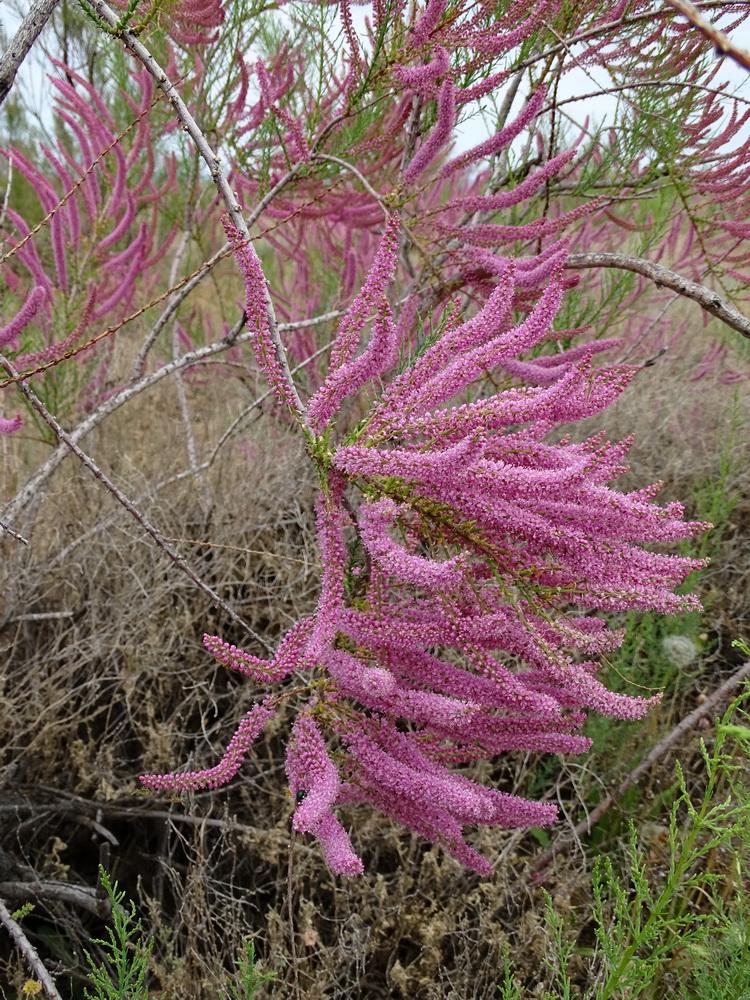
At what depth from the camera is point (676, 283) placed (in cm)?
139

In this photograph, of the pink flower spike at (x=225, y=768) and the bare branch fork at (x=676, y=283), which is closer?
the pink flower spike at (x=225, y=768)

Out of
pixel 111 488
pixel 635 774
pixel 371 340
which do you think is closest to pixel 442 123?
pixel 371 340

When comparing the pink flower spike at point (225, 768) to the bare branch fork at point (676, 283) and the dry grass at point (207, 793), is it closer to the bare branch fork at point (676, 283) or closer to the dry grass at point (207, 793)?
the dry grass at point (207, 793)

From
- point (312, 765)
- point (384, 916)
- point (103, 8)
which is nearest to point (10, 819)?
point (384, 916)

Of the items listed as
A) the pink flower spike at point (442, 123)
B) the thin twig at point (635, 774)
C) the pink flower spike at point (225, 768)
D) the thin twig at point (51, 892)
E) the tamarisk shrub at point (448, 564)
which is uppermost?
the pink flower spike at point (442, 123)

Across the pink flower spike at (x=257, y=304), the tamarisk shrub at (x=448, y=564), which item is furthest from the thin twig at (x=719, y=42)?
the pink flower spike at (x=257, y=304)

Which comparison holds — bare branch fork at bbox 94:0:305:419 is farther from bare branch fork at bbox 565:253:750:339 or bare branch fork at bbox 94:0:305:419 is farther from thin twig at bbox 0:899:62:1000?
thin twig at bbox 0:899:62:1000

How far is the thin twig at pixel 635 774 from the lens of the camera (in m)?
1.86

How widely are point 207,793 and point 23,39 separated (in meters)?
1.96

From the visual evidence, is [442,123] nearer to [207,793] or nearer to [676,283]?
[676,283]

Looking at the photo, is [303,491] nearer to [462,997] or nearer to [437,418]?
[462,997]

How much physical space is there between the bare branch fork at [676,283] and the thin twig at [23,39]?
113 centimetres

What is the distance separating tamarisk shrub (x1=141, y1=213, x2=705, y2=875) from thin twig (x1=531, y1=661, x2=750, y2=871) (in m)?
0.86

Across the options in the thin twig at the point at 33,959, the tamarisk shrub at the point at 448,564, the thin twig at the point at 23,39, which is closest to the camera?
the tamarisk shrub at the point at 448,564
